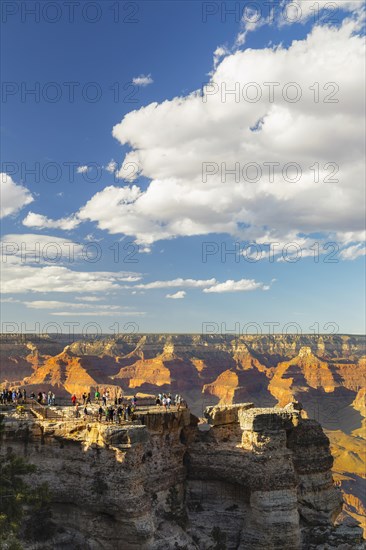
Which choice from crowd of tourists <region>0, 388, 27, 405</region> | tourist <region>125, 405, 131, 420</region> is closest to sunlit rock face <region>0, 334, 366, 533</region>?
crowd of tourists <region>0, 388, 27, 405</region>

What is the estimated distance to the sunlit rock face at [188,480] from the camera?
115 feet

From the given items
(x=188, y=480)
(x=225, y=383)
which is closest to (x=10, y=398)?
(x=188, y=480)

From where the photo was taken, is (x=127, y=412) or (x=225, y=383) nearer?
(x=127, y=412)

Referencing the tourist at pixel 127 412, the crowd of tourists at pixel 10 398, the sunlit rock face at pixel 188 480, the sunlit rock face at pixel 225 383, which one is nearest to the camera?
the sunlit rock face at pixel 188 480

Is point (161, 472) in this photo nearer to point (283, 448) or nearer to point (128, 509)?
point (128, 509)

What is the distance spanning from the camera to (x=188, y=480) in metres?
42.2

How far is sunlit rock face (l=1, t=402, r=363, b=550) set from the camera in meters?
35.2

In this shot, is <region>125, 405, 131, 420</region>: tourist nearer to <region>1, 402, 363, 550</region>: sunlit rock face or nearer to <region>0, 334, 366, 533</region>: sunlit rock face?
<region>1, 402, 363, 550</region>: sunlit rock face

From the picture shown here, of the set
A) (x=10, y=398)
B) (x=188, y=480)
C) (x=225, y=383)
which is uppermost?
(x=10, y=398)

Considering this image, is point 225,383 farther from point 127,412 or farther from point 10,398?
point 127,412

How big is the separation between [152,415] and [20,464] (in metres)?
12.5

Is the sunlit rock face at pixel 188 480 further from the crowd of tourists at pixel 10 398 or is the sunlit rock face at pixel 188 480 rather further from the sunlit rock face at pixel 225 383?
the sunlit rock face at pixel 225 383

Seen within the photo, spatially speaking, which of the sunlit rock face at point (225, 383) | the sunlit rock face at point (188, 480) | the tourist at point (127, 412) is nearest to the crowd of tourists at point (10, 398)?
the sunlit rock face at point (188, 480)

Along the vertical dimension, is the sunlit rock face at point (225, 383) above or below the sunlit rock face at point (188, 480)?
below
